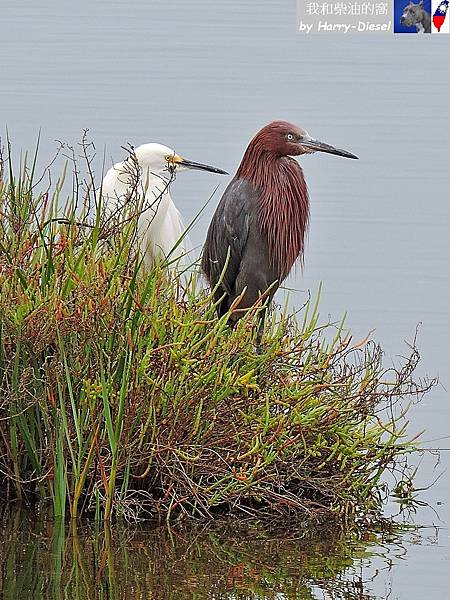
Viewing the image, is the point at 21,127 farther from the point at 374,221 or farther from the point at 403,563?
the point at 403,563

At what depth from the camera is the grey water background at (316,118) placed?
8.34 m

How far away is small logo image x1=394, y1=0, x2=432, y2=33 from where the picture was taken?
14.1 m

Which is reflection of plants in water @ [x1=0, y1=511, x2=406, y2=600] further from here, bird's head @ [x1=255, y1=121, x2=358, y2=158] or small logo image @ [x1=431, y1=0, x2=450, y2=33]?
small logo image @ [x1=431, y1=0, x2=450, y2=33]

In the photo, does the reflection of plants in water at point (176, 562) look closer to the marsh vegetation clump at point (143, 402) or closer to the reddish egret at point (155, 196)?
the marsh vegetation clump at point (143, 402)

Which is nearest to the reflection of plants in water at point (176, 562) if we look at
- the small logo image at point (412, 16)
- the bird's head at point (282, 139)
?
the bird's head at point (282, 139)

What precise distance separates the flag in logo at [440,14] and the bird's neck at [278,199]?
24.1 feet

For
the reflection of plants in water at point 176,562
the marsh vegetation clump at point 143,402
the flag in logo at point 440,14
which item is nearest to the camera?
the reflection of plants in water at point 176,562

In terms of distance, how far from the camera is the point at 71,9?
64.2 ft

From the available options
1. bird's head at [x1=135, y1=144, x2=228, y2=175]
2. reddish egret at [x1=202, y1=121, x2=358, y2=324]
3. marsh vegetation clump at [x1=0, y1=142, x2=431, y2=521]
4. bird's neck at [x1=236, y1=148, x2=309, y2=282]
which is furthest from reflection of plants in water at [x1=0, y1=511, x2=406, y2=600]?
bird's head at [x1=135, y1=144, x2=228, y2=175]

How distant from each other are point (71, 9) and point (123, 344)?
50.2 feet

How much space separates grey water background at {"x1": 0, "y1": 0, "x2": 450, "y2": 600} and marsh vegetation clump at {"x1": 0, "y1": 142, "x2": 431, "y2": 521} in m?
0.50

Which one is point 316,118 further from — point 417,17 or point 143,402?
point 143,402

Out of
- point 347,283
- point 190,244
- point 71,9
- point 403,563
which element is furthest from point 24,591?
point 71,9

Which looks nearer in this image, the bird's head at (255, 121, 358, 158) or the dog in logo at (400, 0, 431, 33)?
the bird's head at (255, 121, 358, 158)
